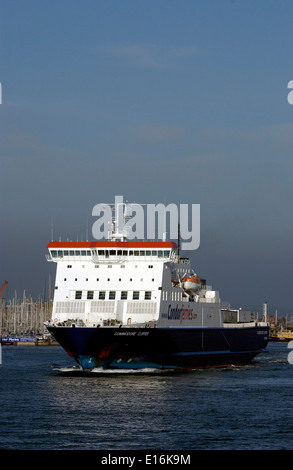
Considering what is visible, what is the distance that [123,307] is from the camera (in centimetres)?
5534

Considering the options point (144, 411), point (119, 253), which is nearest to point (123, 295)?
point (119, 253)

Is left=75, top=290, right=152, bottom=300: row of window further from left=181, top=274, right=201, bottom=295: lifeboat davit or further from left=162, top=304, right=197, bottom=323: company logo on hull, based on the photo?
left=181, top=274, right=201, bottom=295: lifeboat davit

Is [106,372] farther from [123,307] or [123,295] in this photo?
[123,295]

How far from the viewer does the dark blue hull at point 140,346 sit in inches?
2029

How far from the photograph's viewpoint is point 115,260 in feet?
185

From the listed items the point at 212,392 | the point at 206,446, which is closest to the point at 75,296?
the point at 212,392

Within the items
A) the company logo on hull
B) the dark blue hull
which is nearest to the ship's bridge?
the company logo on hull

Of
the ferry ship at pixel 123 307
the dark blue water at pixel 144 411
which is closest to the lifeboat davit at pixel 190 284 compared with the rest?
the ferry ship at pixel 123 307

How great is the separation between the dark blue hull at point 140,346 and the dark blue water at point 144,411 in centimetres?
116

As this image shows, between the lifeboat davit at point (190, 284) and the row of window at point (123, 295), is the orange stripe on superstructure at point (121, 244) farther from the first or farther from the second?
the lifeboat davit at point (190, 284)

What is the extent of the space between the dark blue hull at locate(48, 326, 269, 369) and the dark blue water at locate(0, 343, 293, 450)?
1155 mm

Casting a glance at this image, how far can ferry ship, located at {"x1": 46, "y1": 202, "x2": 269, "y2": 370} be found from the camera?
2051 inches
